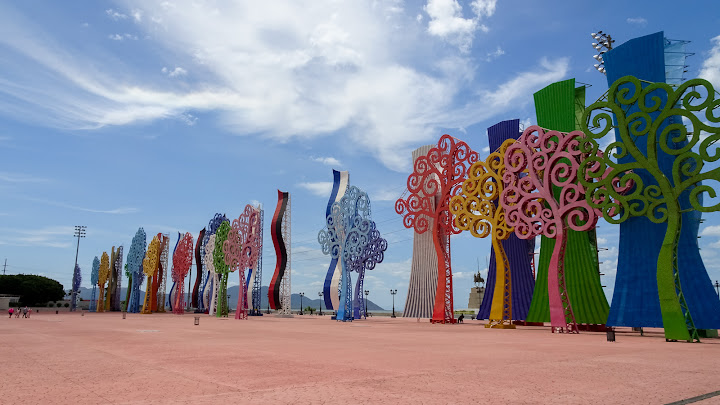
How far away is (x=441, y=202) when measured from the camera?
39.6 metres

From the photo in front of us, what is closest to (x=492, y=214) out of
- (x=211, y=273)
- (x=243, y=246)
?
(x=243, y=246)

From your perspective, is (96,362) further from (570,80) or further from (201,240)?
(201,240)

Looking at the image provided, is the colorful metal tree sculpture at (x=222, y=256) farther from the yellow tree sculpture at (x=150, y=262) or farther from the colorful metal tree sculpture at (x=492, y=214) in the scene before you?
the colorful metal tree sculpture at (x=492, y=214)

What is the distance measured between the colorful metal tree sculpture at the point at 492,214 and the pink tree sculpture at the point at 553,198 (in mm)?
1187

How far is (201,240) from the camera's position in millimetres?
78062

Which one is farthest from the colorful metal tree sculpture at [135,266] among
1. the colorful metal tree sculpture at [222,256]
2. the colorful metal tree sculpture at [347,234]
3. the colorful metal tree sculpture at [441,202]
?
the colorful metal tree sculpture at [441,202]

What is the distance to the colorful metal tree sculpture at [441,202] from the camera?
3894 cm

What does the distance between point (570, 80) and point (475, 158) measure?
8.83 metres

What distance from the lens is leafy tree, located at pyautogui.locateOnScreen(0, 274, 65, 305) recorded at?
102 metres

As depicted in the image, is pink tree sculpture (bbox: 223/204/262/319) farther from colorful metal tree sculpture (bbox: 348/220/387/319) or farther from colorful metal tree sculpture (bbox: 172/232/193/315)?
colorful metal tree sculpture (bbox: 172/232/193/315)

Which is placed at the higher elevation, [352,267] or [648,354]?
[352,267]

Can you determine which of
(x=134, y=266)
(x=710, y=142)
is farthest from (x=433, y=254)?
(x=134, y=266)

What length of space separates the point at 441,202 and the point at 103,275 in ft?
249

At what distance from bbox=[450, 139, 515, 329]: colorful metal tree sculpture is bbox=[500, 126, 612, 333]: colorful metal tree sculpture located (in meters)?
1.17
